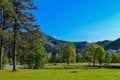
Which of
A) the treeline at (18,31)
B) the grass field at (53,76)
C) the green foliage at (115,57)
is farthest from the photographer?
the green foliage at (115,57)

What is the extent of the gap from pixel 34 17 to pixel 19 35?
4.24m

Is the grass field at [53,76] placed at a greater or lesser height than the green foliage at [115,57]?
lesser

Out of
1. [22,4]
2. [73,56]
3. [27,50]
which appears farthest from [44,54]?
[73,56]

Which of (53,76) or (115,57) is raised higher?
(115,57)

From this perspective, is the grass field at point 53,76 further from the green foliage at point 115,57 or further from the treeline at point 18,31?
the green foliage at point 115,57

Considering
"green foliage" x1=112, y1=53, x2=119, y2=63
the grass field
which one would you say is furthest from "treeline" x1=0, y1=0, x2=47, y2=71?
"green foliage" x1=112, y1=53, x2=119, y2=63

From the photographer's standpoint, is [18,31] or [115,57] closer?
[18,31]

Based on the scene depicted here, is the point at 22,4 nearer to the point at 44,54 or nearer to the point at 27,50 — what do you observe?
the point at 27,50

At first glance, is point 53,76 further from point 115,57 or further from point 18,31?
point 115,57

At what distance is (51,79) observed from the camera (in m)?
30.2

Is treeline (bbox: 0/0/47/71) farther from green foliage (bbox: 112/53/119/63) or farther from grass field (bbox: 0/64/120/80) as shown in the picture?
green foliage (bbox: 112/53/119/63)

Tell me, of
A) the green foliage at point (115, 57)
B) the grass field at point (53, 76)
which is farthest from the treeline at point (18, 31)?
the green foliage at point (115, 57)

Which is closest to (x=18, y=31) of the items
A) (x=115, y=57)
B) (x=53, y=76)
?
(x=53, y=76)

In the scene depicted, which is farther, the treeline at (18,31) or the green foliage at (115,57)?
the green foliage at (115,57)
